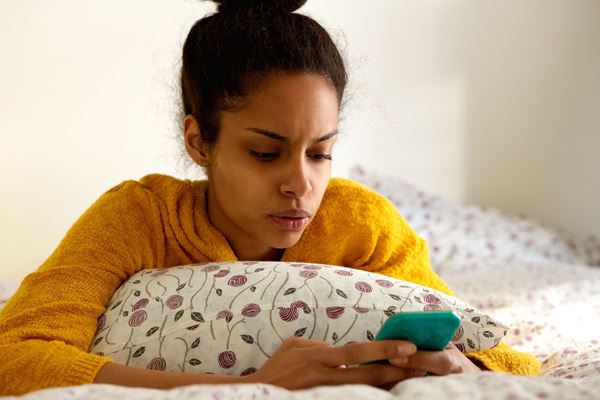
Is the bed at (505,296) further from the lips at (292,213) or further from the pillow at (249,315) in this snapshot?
the lips at (292,213)

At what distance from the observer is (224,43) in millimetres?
1354

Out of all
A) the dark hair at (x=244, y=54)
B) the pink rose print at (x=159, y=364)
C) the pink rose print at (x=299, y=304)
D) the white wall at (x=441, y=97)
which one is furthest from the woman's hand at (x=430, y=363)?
the white wall at (x=441, y=97)

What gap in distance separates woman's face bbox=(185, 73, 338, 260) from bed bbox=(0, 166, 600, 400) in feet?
1.56

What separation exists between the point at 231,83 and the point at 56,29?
1166 millimetres

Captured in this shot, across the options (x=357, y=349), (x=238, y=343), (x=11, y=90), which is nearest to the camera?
(x=357, y=349)

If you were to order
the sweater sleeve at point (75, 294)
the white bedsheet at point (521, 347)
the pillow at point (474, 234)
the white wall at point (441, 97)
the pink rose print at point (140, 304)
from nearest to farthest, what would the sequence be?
the white bedsheet at point (521, 347)
the sweater sleeve at point (75, 294)
the pink rose print at point (140, 304)
the white wall at point (441, 97)
the pillow at point (474, 234)

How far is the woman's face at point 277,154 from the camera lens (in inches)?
49.4

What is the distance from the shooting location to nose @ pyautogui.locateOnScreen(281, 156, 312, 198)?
1.25m

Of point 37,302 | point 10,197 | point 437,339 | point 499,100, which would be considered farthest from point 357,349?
point 499,100

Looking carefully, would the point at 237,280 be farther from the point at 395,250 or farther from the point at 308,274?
the point at 395,250

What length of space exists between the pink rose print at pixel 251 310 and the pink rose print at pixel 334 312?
0.10 metres

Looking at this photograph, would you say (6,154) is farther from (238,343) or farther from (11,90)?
(238,343)

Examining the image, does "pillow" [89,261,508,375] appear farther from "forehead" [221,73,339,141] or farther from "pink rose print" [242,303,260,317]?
"forehead" [221,73,339,141]

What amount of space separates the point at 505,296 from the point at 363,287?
3.45 feet
